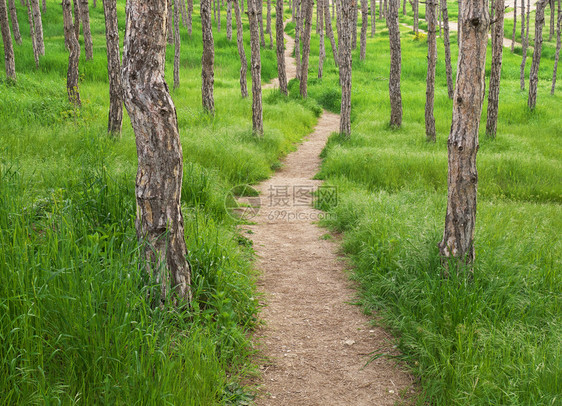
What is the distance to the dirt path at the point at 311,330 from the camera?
350 cm

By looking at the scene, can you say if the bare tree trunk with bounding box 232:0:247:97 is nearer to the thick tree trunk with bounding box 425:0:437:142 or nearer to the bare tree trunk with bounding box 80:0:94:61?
the bare tree trunk with bounding box 80:0:94:61

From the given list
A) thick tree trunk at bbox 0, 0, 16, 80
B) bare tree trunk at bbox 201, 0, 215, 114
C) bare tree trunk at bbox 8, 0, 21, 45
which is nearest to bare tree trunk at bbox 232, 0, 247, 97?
bare tree trunk at bbox 201, 0, 215, 114

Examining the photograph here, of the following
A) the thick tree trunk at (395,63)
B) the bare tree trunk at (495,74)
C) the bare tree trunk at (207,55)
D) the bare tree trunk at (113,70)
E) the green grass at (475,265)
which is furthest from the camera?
the thick tree trunk at (395,63)

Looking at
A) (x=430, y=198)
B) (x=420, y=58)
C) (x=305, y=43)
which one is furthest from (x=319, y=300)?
(x=420, y=58)

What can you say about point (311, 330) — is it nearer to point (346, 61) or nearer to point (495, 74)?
point (346, 61)

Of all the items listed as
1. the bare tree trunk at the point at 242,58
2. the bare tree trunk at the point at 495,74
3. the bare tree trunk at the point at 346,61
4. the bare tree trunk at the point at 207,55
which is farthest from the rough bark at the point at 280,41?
the bare tree trunk at the point at 495,74

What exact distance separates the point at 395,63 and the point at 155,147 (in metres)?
11.6

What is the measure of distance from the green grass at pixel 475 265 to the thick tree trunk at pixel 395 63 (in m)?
1.98

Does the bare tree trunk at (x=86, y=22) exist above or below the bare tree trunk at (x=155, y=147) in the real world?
above

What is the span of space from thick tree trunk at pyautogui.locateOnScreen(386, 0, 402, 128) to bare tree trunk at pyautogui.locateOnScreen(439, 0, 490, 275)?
941 centimetres

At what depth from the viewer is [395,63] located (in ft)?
44.4

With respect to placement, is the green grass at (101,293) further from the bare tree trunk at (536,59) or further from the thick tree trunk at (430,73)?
the bare tree trunk at (536,59)

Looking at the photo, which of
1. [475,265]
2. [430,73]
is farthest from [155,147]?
[430,73]

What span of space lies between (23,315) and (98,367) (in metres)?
0.53
